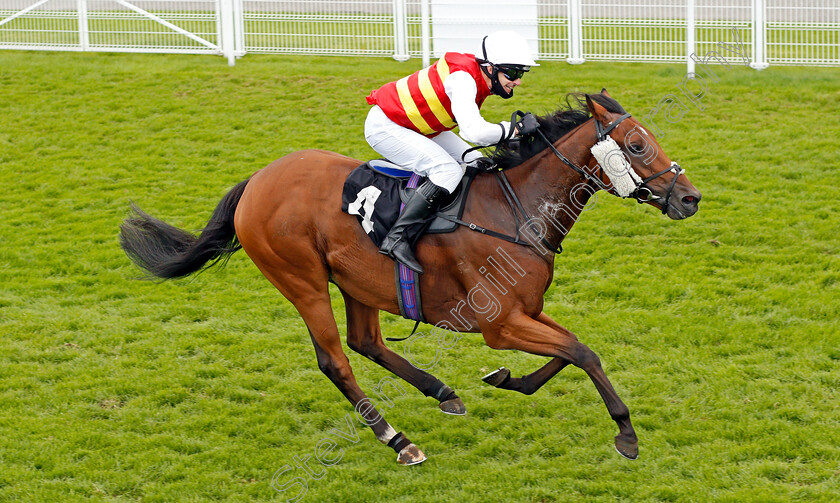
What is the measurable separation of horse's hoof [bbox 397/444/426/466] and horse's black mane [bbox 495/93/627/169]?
1580 mm

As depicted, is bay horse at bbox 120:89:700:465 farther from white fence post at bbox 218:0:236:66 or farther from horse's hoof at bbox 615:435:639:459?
white fence post at bbox 218:0:236:66

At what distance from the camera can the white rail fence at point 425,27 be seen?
1088 cm

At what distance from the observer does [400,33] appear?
1171cm

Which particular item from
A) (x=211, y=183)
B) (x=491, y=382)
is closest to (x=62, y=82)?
(x=211, y=183)

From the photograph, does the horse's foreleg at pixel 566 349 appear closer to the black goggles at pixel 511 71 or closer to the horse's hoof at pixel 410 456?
the horse's hoof at pixel 410 456

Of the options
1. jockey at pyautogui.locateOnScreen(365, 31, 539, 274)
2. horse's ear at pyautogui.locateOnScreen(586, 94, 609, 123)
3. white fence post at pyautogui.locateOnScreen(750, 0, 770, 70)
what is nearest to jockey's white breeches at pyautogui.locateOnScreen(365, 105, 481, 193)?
jockey at pyautogui.locateOnScreen(365, 31, 539, 274)

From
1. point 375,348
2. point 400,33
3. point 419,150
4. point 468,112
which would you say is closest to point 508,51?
point 468,112

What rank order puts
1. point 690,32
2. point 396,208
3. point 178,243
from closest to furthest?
point 396,208 < point 178,243 < point 690,32

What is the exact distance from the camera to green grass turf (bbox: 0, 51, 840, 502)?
14.9ft

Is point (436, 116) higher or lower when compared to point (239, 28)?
lower

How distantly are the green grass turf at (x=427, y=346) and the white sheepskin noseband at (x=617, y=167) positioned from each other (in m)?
1.39

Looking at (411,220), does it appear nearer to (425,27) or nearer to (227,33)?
(425,27)

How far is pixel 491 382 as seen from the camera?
498 centimetres

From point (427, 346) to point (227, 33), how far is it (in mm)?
7413
